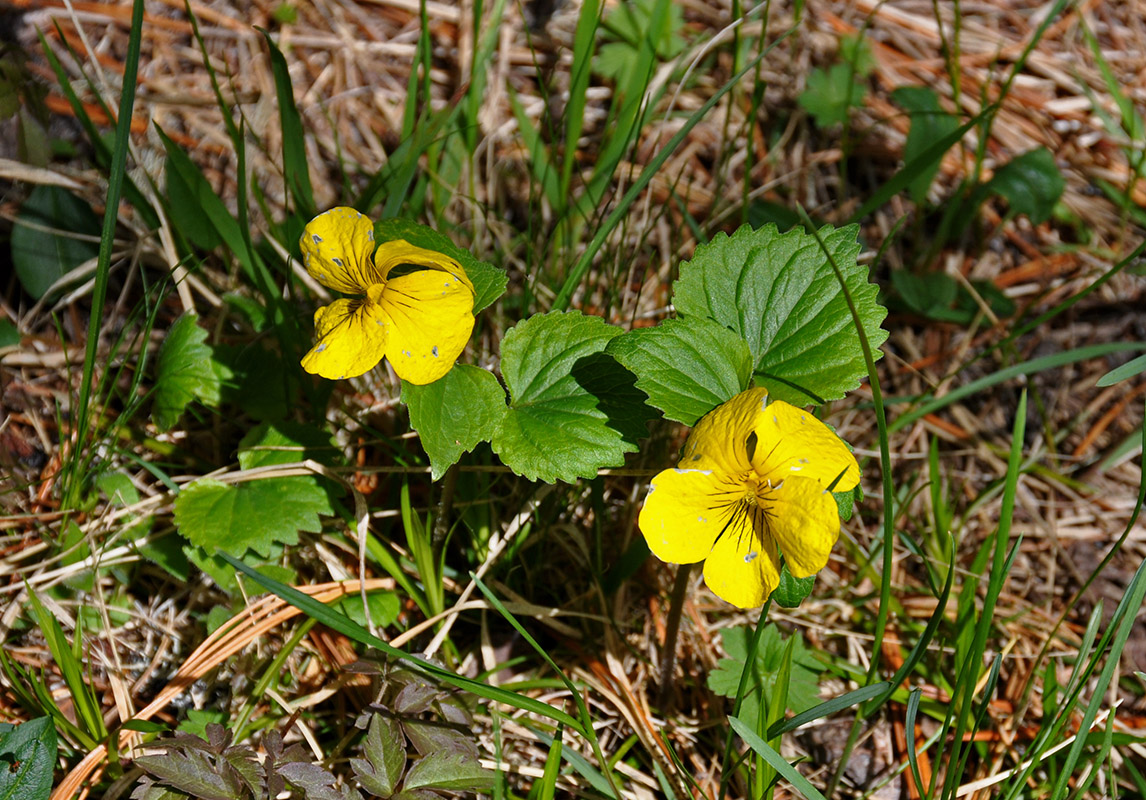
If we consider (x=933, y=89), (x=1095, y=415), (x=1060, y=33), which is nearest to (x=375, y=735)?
(x=1095, y=415)

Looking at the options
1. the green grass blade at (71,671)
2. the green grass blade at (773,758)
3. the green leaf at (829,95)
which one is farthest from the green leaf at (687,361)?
the green leaf at (829,95)

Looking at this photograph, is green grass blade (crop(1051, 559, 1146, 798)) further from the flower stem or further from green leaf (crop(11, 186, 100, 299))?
green leaf (crop(11, 186, 100, 299))

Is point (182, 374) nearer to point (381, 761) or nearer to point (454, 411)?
point (454, 411)

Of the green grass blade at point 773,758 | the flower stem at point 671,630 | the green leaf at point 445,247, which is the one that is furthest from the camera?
the flower stem at point 671,630

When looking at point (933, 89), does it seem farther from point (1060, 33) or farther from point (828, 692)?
point (828, 692)

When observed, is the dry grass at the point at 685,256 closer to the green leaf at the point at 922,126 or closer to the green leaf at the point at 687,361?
the green leaf at the point at 922,126

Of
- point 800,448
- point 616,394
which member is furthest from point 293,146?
point 800,448
